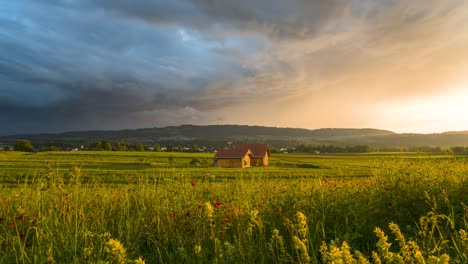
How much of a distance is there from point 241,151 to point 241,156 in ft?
8.62

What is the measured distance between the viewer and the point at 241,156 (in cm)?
7181

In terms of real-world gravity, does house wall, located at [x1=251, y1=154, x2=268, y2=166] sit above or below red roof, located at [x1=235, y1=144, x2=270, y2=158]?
below

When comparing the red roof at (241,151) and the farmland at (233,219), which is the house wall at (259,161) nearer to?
the red roof at (241,151)

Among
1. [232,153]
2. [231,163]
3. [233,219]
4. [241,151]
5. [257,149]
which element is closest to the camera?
[233,219]

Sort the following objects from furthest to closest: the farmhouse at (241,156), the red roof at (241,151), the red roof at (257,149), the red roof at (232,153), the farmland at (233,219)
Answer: the red roof at (257,149), the red roof at (241,151), the red roof at (232,153), the farmhouse at (241,156), the farmland at (233,219)

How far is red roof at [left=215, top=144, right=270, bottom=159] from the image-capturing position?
72463mm

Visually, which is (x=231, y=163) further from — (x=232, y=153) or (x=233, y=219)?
(x=233, y=219)

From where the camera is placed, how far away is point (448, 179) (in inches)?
316

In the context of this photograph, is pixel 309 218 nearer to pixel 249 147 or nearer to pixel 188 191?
pixel 188 191

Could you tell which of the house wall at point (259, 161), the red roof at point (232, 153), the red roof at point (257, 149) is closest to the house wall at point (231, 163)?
the red roof at point (232, 153)

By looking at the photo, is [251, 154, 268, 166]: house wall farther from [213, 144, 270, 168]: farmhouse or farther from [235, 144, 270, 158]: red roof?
[235, 144, 270, 158]: red roof

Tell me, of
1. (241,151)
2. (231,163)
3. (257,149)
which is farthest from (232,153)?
(257,149)

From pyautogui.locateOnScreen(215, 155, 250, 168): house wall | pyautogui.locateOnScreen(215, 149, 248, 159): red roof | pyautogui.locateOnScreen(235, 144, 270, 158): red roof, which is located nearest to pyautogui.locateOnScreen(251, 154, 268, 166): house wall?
pyautogui.locateOnScreen(235, 144, 270, 158): red roof

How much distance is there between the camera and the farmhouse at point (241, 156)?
7150 centimetres
